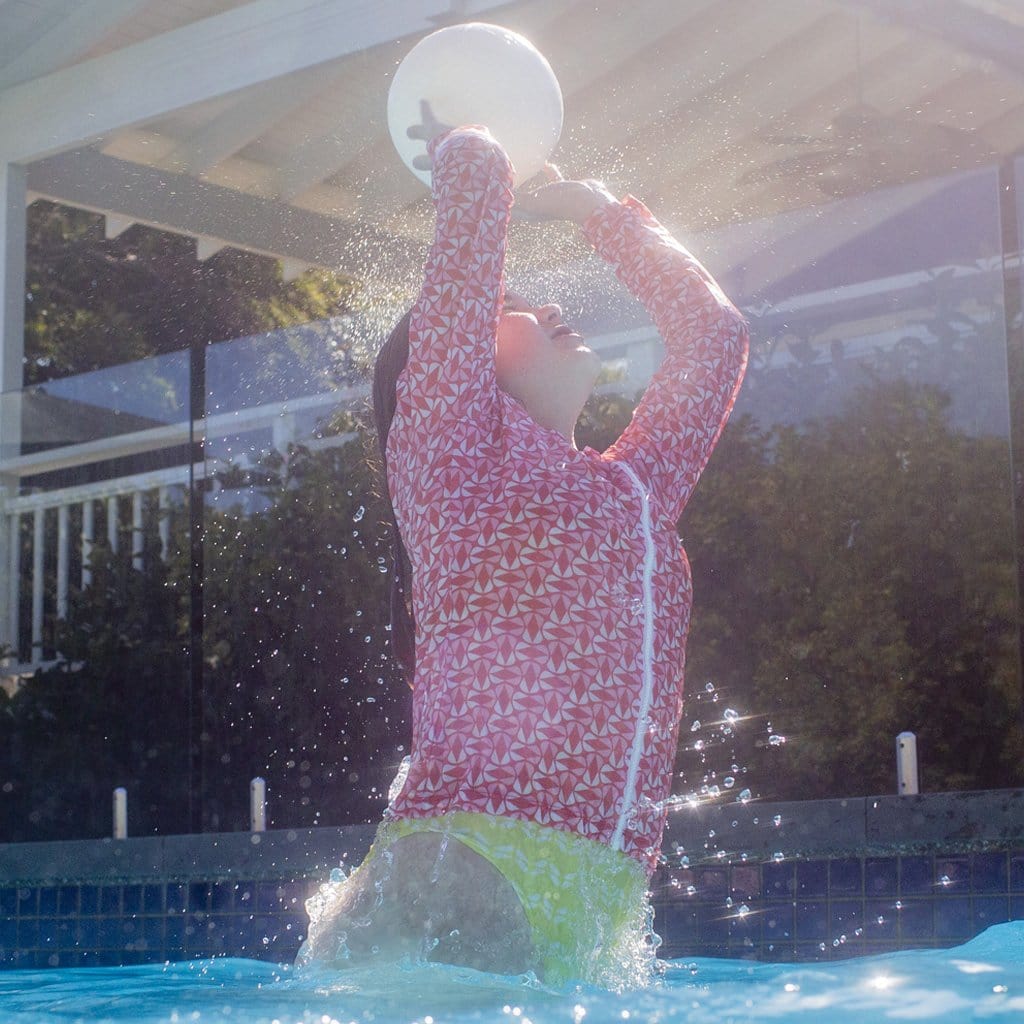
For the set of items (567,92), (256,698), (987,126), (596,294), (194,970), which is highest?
(567,92)

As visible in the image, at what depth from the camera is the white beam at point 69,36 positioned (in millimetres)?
5781

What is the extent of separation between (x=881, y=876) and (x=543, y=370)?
2145 mm

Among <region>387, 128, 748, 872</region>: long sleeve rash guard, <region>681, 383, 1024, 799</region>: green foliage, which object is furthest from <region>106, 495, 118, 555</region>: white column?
<region>387, 128, 748, 872</region>: long sleeve rash guard

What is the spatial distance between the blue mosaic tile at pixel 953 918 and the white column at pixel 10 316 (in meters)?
4.28

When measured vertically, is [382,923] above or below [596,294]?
below

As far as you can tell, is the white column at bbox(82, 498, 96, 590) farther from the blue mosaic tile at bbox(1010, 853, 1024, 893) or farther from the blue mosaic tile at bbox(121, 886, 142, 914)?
the blue mosaic tile at bbox(1010, 853, 1024, 893)

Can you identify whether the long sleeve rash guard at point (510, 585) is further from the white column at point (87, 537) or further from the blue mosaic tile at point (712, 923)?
the white column at point (87, 537)

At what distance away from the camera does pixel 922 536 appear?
5090 millimetres


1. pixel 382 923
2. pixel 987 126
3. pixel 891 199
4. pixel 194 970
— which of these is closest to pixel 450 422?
pixel 382 923

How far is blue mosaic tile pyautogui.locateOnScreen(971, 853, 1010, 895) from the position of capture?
3666mm

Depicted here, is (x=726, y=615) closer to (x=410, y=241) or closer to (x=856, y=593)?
Answer: (x=856, y=593)

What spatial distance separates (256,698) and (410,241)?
227 centimetres

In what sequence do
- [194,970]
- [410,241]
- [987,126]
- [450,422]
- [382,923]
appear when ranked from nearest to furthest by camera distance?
1. [382,923]
2. [450,422]
3. [194,970]
4. [987,126]
5. [410,241]

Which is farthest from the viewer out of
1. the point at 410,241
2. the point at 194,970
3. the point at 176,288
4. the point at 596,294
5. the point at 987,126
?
the point at 176,288
